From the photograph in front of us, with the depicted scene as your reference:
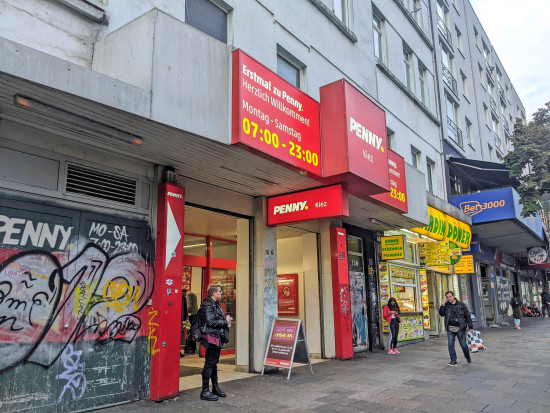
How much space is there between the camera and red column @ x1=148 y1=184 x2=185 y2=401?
21.9ft

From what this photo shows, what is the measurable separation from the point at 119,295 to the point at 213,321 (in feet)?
4.91

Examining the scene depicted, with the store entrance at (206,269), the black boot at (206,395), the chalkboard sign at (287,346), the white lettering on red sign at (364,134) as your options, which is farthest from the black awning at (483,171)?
the black boot at (206,395)

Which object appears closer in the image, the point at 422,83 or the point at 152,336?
the point at 152,336

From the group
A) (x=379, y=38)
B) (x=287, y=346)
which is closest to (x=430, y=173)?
(x=379, y=38)

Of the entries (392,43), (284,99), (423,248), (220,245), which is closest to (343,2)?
(392,43)

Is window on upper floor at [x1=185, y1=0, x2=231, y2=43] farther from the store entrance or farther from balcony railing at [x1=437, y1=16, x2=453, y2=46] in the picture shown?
balcony railing at [x1=437, y1=16, x2=453, y2=46]

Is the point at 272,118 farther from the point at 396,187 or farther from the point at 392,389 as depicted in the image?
the point at 392,389

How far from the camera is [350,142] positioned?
25.8ft

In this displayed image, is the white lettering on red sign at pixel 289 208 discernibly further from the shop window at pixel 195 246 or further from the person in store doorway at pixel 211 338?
the shop window at pixel 195 246

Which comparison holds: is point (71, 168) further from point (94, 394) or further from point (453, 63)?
point (453, 63)

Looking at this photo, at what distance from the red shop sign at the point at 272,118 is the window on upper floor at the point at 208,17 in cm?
186

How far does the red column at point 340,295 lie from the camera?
11227mm

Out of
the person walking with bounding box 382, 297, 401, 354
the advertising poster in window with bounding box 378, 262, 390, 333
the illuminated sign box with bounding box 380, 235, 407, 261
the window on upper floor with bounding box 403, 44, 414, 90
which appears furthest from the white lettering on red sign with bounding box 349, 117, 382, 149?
the window on upper floor with bounding box 403, 44, 414, 90

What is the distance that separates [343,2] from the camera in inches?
510
